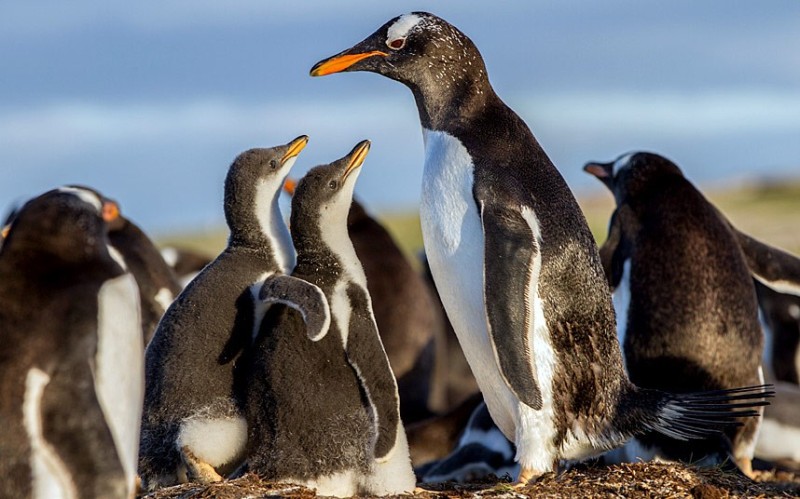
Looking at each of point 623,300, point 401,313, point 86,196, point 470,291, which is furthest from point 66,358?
point 401,313

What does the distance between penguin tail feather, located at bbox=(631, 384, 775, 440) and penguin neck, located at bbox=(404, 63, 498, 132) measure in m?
1.51

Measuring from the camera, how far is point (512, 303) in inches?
222

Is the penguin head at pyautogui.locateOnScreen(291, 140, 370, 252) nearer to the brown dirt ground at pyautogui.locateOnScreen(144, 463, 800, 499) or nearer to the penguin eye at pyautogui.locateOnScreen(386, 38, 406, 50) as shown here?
the penguin eye at pyautogui.locateOnScreen(386, 38, 406, 50)

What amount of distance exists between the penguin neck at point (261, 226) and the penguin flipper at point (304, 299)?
40 cm

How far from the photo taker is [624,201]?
26.3 feet

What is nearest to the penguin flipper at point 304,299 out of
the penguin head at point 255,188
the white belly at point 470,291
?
the penguin head at point 255,188

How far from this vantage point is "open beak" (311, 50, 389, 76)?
253 inches

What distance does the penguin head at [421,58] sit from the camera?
632cm

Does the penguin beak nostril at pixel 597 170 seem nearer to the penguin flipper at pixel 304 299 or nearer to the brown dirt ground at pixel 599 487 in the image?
the brown dirt ground at pixel 599 487

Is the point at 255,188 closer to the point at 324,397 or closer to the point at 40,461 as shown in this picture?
the point at 324,397

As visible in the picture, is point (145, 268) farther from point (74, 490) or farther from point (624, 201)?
point (74, 490)

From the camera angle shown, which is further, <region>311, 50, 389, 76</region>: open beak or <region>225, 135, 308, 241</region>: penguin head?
<region>311, 50, 389, 76</region>: open beak

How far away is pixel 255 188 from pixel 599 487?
2113mm

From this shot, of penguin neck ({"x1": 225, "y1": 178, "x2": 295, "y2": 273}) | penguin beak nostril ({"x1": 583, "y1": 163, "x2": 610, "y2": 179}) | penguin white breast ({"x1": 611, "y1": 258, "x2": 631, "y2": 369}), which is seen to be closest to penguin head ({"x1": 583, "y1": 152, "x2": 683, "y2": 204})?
penguin beak nostril ({"x1": 583, "y1": 163, "x2": 610, "y2": 179})
